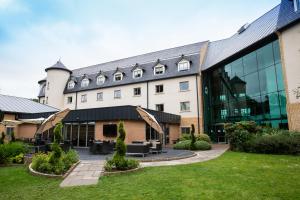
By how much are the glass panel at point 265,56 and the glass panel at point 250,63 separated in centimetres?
55

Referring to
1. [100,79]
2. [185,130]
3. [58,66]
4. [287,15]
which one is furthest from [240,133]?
[58,66]

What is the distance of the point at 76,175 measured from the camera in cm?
884

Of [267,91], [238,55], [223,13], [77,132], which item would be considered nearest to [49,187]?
[223,13]

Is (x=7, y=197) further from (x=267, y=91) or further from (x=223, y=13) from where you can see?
(x=267, y=91)

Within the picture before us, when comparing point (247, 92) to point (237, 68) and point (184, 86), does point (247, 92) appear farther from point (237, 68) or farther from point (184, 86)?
point (184, 86)

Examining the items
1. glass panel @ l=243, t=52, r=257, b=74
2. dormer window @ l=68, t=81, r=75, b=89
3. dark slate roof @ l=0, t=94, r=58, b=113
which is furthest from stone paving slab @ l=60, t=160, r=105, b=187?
dormer window @ l=68, t=81, r=75, b=89

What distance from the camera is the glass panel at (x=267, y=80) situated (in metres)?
18.3

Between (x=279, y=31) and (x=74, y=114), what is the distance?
20.4 metres

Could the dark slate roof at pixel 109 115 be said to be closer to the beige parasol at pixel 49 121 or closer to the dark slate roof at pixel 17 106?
the beige parasol at pixel 49 121

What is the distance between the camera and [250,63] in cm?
2116

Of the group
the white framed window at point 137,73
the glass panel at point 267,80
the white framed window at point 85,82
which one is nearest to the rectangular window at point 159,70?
the white framed window at point 137,73

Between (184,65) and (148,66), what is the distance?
5946 mm

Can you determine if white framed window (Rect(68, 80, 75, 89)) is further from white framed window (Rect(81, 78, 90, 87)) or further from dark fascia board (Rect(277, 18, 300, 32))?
dark fascia board (Rect(277, 18, 300, 32))

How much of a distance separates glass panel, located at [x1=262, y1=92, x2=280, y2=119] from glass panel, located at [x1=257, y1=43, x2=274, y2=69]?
283cm
